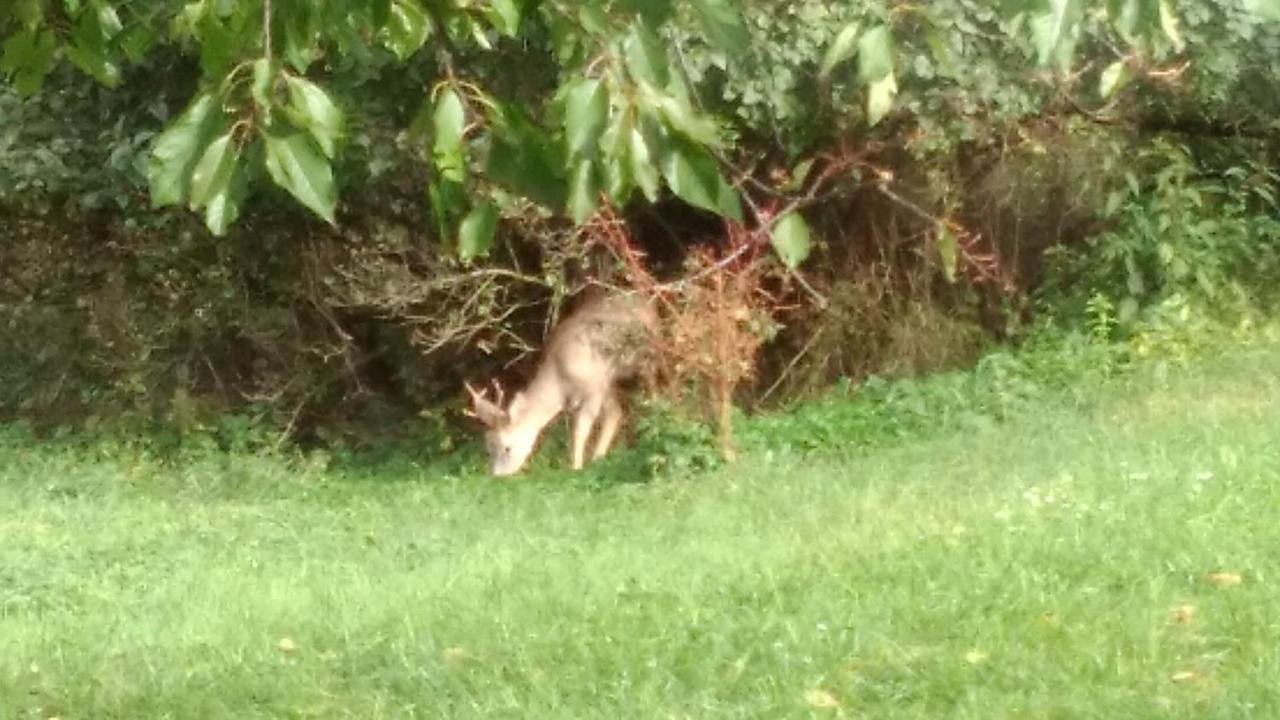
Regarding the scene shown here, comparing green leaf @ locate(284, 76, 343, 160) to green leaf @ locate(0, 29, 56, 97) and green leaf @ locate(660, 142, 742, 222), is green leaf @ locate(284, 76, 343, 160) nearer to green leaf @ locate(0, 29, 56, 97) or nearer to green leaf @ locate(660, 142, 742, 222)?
green leaf @ locate(660, 142, 742, 222)

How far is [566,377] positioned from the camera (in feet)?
42.4

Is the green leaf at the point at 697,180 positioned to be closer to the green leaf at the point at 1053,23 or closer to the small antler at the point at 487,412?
the green leaf at the point at 1053,23

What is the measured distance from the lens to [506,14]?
3.49 m

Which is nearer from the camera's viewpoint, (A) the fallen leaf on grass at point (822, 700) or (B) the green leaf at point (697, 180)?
(B) the green leaf at point (697, 180)

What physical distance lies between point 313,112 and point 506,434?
9698 mm

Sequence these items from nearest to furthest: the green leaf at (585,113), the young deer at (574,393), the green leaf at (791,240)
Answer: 1. the green leaf at (585,113)
2. the green leaf at (791,240)
3. the young deer at (574,393)

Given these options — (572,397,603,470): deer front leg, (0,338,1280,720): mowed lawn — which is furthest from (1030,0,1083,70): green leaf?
(572,397,603,470): deer front leg

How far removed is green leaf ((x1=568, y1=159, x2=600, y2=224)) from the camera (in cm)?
304

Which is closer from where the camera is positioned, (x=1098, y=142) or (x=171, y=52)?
(x=171, y=52)

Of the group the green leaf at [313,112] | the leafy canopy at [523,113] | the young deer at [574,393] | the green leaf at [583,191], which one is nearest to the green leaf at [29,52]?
the leafy canopy at [523,113]

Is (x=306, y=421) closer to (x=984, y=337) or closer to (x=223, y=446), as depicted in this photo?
(x=223, y=446)

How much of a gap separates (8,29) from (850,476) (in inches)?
249

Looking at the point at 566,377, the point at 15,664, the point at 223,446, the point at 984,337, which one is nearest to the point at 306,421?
the point at 223,446

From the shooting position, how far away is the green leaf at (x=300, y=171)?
3.01 m
